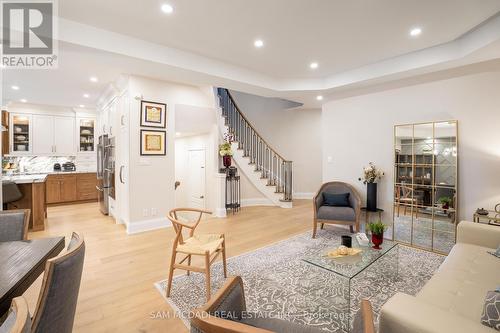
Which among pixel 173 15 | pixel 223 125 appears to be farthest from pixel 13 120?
pixel 173 15

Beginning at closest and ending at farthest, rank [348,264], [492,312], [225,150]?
[492,312]
[348,264]
[225,150]

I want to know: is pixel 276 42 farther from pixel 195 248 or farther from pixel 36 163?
pixel 36 163

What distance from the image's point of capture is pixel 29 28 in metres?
2.62

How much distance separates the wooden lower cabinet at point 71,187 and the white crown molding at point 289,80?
16.4ft

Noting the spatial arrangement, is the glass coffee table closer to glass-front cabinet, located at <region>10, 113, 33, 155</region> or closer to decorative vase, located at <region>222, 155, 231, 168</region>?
decorative vase, located at <region>222, 155, 231, 168</region>

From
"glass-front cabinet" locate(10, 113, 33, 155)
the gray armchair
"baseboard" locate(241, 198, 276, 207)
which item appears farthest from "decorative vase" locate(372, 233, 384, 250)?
"glass-front cabinet" locate(10, 113, 33, 155)

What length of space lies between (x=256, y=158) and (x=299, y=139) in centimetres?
181

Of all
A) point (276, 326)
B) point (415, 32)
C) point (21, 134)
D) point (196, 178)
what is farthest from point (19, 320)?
point (21, 134)

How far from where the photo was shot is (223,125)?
5.69 meters

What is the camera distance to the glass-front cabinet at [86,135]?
691 cm

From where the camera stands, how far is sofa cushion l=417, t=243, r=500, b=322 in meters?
1.54

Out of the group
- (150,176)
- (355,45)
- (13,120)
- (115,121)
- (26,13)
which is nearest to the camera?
(26,13)

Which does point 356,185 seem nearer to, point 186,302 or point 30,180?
point 186,302

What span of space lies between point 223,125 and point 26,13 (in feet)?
12.1
